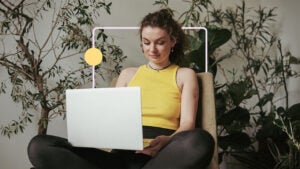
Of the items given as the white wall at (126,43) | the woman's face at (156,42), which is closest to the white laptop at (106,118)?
the woman's face at (156,42)

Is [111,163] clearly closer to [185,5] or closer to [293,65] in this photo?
[185,5]

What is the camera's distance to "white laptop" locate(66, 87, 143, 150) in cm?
106

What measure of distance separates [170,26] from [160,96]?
0.98 feet

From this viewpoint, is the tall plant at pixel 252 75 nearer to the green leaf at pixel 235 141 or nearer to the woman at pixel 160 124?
the green leaf at pixel 235 141

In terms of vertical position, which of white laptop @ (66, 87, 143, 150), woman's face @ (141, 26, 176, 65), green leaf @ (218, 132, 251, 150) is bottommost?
green leaf @ (218, 132, 251, 150)

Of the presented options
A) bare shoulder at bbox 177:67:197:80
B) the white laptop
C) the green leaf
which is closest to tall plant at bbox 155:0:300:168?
the green leaf

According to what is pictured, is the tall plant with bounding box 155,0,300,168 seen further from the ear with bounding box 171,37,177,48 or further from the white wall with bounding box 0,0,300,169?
the ear with bounding box 171,37,177,48

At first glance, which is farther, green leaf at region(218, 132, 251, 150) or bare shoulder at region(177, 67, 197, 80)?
green leaf at region(218, 132, 251, 150)

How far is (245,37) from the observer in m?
2.43

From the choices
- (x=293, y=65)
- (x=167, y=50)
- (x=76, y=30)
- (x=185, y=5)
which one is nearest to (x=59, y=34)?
(x=76, y=30)

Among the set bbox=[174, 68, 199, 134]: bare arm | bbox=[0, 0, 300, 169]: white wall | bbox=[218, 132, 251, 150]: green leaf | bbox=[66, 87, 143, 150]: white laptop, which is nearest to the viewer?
bbox=[66, 87, 143, 150]: white laptop

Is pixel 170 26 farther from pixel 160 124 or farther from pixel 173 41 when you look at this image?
pixel 160 124

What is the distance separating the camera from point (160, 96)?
1496 millimetres

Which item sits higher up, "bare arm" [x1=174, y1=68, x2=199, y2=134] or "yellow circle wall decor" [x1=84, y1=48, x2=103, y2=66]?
"yellow circle wall decor" [x1=84, y1=48, x2=103, y2=66]
